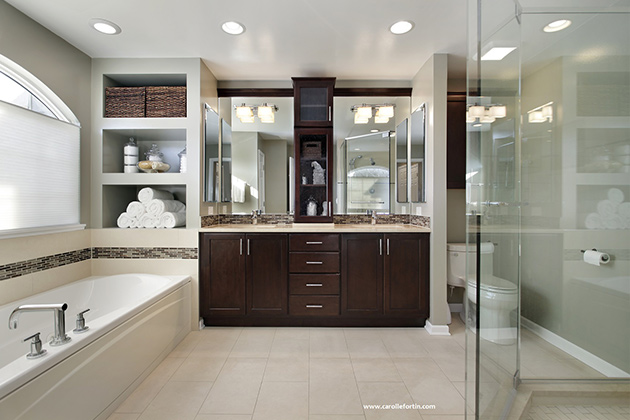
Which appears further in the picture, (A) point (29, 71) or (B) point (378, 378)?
(A) point (29, 71)

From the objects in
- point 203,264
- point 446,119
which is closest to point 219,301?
point 203,264

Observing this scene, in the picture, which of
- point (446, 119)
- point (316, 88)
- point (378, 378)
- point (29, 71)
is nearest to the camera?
point (378, 378)

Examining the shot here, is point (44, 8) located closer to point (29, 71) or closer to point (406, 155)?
point (29, 71)

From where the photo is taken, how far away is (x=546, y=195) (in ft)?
4.87

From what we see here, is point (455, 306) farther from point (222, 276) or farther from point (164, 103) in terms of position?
point (164, 103)

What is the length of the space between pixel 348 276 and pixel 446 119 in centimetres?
172

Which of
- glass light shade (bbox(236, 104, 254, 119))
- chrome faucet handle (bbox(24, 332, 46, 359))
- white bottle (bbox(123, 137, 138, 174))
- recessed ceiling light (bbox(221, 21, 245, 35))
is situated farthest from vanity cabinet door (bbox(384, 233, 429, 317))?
white bottle (bbox(123, 137, 138, 174))

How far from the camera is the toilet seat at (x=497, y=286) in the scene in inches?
50.1

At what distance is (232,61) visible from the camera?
8.95 feet

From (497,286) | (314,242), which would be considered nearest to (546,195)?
(497,286)

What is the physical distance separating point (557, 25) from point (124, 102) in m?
3.26

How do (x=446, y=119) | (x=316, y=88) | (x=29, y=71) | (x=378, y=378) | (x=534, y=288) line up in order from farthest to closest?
(x=316, y=88) → (x=446, y=119) → (x=29, y=71) → (x=378, y=378) → (x=534, y=288)

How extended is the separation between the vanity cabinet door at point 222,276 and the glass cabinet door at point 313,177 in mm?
763

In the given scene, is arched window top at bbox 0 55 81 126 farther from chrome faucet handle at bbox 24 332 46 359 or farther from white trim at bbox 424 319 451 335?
white trim at bbox 424 319 451 335
